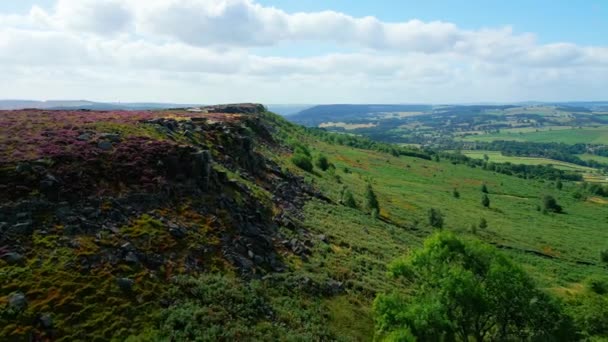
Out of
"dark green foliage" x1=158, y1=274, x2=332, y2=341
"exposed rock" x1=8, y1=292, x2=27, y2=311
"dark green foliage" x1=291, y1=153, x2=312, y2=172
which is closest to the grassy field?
"dark green foliage" x1=291, y1=153, x2=312, y2=172

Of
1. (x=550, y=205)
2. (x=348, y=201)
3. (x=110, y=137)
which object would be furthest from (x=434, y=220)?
(x=110, y=137)

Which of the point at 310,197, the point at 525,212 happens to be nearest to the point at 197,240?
the point at 310,197

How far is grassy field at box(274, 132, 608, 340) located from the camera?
42.3 m

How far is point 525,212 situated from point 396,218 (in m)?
55.2

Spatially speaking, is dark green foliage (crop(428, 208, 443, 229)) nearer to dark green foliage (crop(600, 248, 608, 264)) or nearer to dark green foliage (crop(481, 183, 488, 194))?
dark green foliage (crop(600, 248, 608, 264))

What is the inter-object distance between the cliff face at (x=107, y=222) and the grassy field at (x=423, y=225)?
21.4ft

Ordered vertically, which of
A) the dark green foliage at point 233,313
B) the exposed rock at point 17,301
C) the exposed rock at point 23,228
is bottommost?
the dark green foliage at point 233,313

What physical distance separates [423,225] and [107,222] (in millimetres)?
62894

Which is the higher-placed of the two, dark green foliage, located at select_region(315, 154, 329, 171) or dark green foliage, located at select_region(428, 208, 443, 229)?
dark green foliage, located at select_region(315, 154, 329, 171)

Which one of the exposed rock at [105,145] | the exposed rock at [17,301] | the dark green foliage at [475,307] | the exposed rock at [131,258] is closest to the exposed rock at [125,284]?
the exposed rock at [131,258]

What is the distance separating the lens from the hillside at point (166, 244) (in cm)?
2688

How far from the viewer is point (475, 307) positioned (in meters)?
31.6

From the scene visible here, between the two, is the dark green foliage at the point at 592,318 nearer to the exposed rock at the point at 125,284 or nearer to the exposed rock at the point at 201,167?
the exposed rock at the point at 125,284

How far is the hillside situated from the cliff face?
0.33 feet
